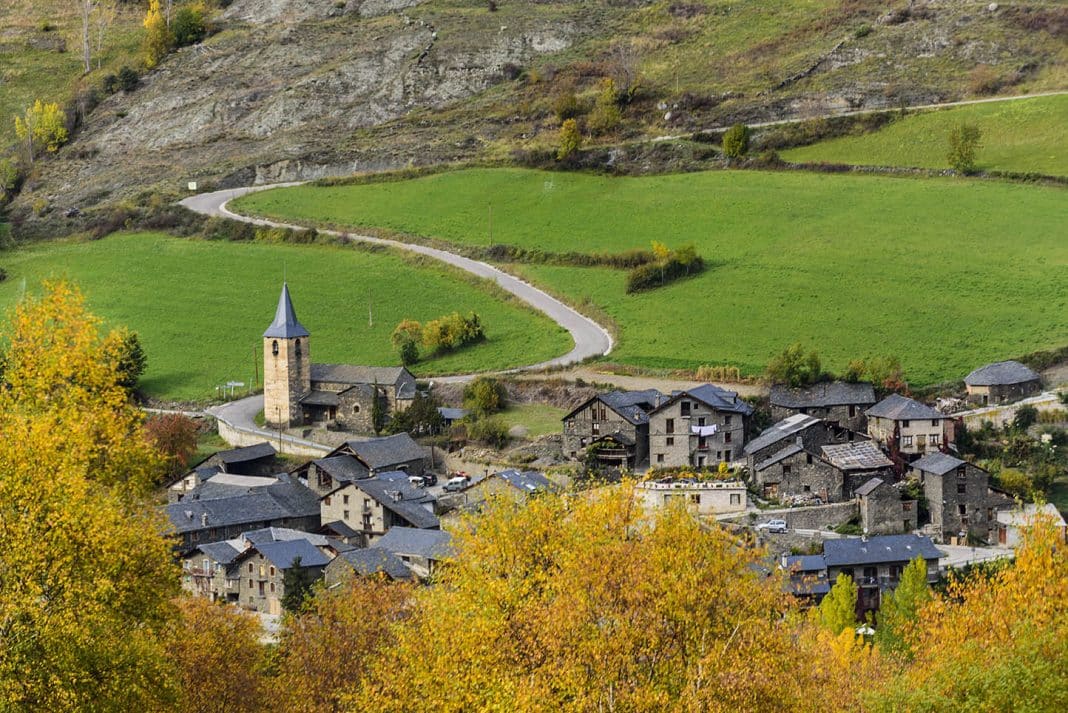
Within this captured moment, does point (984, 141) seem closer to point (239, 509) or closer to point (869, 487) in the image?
point (869, 487)

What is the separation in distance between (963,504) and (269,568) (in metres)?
27.8

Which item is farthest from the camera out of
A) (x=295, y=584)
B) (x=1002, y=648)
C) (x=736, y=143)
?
(x=736, y=143)

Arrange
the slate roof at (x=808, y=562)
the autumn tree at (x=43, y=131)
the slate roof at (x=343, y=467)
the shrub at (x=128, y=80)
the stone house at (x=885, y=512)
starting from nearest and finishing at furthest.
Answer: the slate roof at (x=808, y=562) → the stone house at (x=885, y=512) → the slate roof at (x=343, y=467) → the autumn tree at (x=43, y=131) → the shrub at (x=128, y=80)

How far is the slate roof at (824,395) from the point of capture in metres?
74.9

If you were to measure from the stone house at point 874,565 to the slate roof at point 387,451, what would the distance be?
22.1m

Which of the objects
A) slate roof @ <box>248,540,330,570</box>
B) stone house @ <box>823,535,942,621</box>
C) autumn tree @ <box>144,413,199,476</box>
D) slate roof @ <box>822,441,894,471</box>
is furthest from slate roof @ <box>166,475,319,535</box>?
stone house @ <box>823,535,942,621</box>

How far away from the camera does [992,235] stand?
99.5 meters

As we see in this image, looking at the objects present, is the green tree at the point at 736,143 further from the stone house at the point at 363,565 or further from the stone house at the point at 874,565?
the stone house at the point at 363,565

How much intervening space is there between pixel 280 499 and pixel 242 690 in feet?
112

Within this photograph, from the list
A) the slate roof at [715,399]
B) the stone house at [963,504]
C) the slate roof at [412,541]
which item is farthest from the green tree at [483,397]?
the stone house at [963,504]

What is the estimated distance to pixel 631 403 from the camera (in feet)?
246

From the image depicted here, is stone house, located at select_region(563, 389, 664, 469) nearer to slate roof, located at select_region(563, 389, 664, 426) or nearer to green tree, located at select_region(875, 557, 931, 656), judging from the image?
slate roof, located at select_region(563, 389, 664, 426)

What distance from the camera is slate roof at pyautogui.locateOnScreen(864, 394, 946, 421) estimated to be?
233 feet

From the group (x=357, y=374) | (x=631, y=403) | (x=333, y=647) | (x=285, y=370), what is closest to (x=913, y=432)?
(x=631, y=403)
